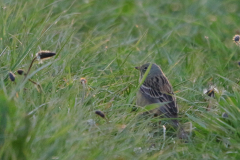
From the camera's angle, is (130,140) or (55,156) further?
(130,140)

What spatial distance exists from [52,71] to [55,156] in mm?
2039

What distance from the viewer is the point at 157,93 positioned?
245 inches

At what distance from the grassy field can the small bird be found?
0.52 ft

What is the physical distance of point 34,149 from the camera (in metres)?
3.55

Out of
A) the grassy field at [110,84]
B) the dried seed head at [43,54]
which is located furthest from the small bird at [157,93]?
the dried seed head at [43,54]

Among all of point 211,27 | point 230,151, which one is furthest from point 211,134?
point 211,27

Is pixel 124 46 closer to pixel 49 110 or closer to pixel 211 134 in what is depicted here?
pixel 211 134

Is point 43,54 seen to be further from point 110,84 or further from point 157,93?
point 157,93

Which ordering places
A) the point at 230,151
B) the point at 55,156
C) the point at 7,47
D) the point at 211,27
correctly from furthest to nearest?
the point at 211,27, the point at 7,47, the point at 230,151, the point at 55,156

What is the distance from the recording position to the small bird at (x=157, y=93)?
5613 millimetres

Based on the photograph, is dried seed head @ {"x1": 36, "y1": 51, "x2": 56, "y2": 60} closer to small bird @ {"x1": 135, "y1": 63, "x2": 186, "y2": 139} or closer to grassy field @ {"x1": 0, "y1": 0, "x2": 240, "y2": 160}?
grassy field @ {"x1": 0, "y1": 0, "x2": 240, "y2": 160}

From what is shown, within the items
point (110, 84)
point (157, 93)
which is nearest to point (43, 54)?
point (110, 84)

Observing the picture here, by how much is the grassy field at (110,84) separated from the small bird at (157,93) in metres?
0.16

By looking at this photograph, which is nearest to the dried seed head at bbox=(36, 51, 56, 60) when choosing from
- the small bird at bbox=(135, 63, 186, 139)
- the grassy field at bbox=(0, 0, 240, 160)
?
the grassy field at bbox=(0, 0, 240, 160)
